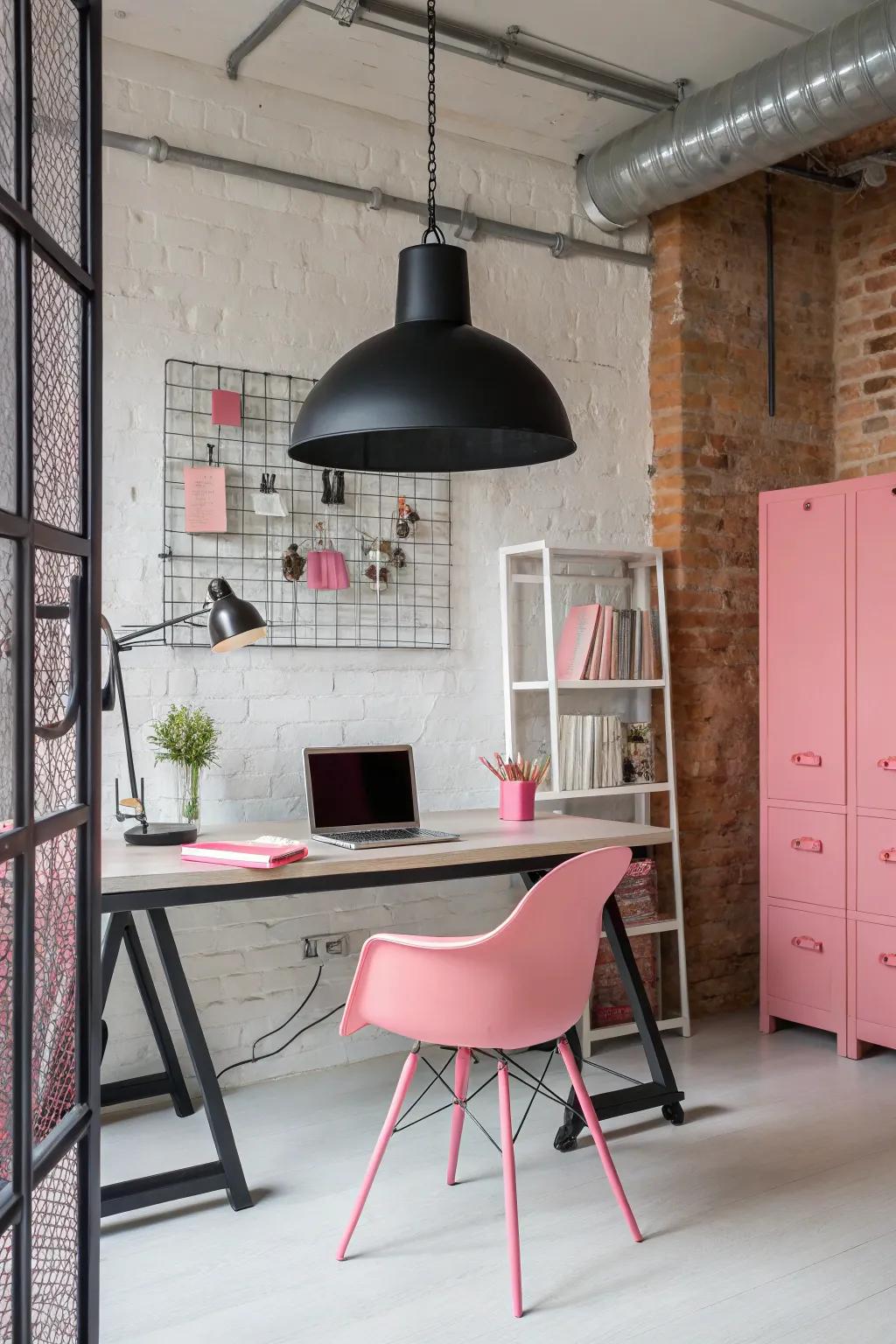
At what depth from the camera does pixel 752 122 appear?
3.52 meters

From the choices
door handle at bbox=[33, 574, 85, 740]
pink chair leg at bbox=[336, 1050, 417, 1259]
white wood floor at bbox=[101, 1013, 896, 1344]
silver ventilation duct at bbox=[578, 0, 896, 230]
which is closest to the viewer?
door handle at bbox=[33, 574, 85, 740]

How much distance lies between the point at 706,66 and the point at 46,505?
3045 mm

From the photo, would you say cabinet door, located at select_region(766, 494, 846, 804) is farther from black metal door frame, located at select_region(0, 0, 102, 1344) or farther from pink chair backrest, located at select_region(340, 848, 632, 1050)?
black metal door frame, located at select_region(0, 0, 102, 1344)

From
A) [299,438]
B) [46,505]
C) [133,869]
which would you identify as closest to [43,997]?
[46,505]

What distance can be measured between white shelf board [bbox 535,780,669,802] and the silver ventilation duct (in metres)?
1.99

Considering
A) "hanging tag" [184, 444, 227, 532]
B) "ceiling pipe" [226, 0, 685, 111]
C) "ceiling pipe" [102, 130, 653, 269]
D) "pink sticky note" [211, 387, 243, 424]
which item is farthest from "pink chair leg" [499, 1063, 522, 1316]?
"ceiling pipe" [226, 0, 685, 111]

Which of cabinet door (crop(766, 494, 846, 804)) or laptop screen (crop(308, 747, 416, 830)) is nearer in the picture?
laptop screen (crop(308, 747, 416, 830))

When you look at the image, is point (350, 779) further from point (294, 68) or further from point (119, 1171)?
point (294, 68)

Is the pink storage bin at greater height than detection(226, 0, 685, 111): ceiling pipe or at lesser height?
lesser

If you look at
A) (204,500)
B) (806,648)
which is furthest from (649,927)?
(204,500)

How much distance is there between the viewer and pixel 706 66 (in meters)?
3.67

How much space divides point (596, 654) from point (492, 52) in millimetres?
1861

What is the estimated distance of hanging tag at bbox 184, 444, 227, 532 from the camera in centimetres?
342

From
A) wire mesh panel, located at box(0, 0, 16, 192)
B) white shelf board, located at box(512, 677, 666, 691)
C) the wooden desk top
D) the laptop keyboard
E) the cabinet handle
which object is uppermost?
wire mesh panel, located at box(0, 0, 16, 192)
